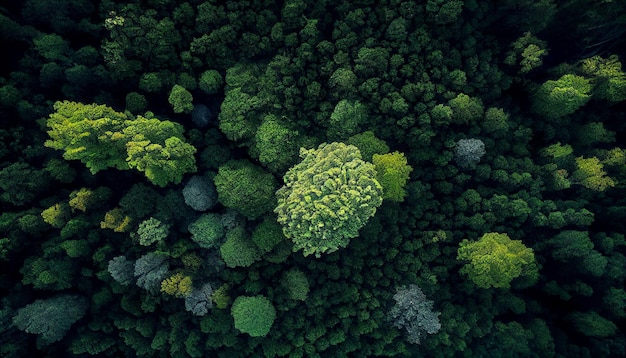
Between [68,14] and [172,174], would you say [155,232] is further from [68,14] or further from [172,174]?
[68,14]

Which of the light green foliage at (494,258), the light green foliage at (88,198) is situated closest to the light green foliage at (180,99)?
the light green foliage at (88,198)

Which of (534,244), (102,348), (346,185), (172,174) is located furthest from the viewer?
(534,244)

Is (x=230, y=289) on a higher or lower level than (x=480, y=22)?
lower

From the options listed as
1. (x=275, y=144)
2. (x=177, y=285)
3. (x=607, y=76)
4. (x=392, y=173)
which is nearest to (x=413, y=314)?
(x=392, y=173)

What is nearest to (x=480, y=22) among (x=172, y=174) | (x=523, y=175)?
(x=523, y=175)

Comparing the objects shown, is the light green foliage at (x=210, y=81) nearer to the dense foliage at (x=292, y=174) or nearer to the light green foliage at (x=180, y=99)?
the dense foliage at (x=292, y=174)

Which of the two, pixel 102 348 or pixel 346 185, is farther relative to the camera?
pixel 102 348

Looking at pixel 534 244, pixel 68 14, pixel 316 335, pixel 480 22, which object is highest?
pixel 480 22
